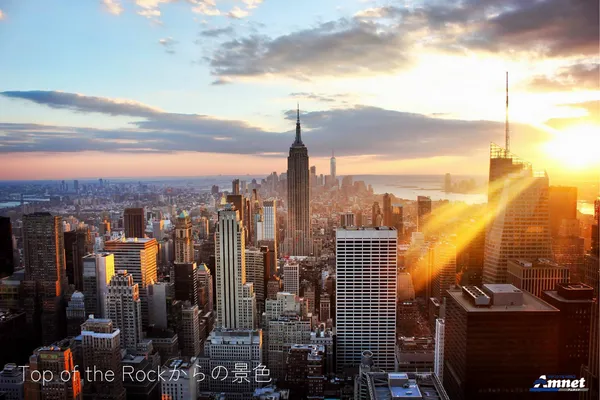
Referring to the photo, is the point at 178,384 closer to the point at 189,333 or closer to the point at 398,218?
the point at 189,333

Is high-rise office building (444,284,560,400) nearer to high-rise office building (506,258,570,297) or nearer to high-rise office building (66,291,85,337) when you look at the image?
high-rise office building (506,258,570,297)

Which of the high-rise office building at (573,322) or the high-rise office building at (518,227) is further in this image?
the high-rise office building at (518,227)

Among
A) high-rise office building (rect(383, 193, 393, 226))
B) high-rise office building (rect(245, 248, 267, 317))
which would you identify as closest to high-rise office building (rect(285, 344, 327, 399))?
high-rise office building (rect(245, 248, 267, 317))

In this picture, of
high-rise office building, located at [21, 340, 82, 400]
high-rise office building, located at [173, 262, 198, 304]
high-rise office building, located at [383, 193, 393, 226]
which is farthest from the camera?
high-rise office building, located at [383, 193, 393, 226]

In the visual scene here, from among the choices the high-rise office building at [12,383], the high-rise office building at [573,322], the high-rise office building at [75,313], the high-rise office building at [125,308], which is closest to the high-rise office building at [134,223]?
the high-rise office building at [125,308]

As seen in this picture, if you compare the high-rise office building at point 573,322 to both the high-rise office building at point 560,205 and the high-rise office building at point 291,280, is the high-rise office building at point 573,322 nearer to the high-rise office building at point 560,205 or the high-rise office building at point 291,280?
the high-rise office building at point 560,205
